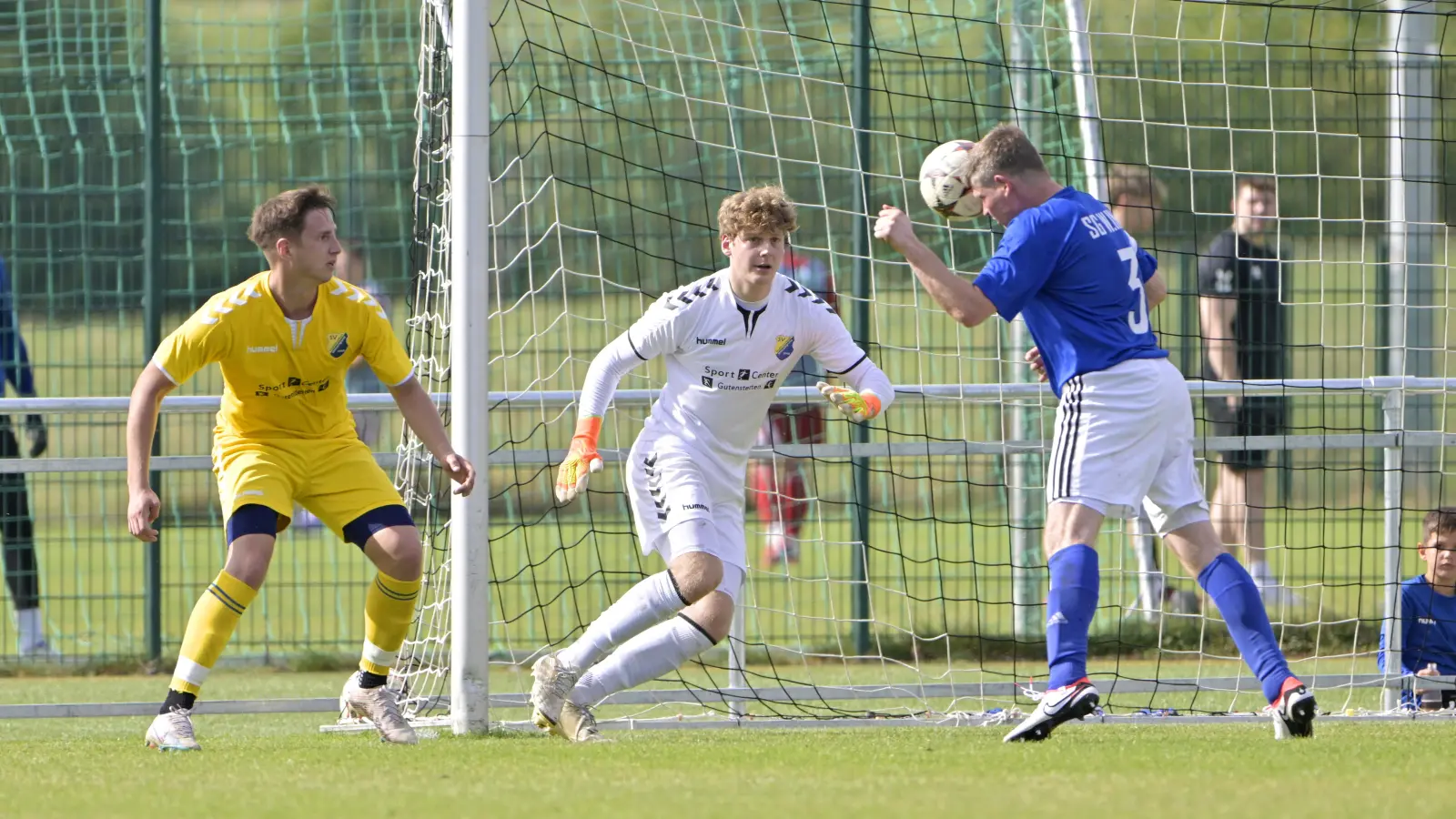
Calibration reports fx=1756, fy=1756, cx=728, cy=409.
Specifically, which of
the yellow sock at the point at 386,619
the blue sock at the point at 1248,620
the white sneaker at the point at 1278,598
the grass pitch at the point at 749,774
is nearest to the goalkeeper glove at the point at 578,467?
the yellow sock at the point at 386,619

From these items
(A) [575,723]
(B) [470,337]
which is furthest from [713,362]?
(A) [575,723]

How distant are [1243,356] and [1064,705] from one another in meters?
5.02

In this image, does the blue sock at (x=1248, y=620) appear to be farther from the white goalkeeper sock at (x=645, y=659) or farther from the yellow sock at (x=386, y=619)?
the yellow sock at (x=386, y=619)

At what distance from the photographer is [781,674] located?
846 centimetres

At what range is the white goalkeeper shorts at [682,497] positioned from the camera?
557 centimetres

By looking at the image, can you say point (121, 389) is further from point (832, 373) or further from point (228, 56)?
point (832, 373)

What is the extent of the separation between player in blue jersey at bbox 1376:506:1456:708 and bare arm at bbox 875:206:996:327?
264 centimetres

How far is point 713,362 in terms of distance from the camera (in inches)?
222

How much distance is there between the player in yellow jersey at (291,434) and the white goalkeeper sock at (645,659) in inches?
23.6

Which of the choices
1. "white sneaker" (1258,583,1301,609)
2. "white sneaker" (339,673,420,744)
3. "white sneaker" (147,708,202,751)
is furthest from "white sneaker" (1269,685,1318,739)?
"white sneaker" (1258,583,1301,609)

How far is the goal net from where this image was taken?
7879 mm

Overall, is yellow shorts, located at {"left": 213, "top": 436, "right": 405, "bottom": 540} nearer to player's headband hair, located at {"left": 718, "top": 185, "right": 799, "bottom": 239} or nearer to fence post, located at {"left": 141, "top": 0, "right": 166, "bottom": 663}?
player's headband hair, located at {"left": 718, "top": 185, "right": 799, "bottom": 239}

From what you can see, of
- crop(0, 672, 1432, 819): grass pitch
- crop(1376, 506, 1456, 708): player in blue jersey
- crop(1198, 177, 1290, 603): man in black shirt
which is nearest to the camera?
crop(0, 672, 1432, 819): grass pitch

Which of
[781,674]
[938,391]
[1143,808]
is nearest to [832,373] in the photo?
[938,391]
